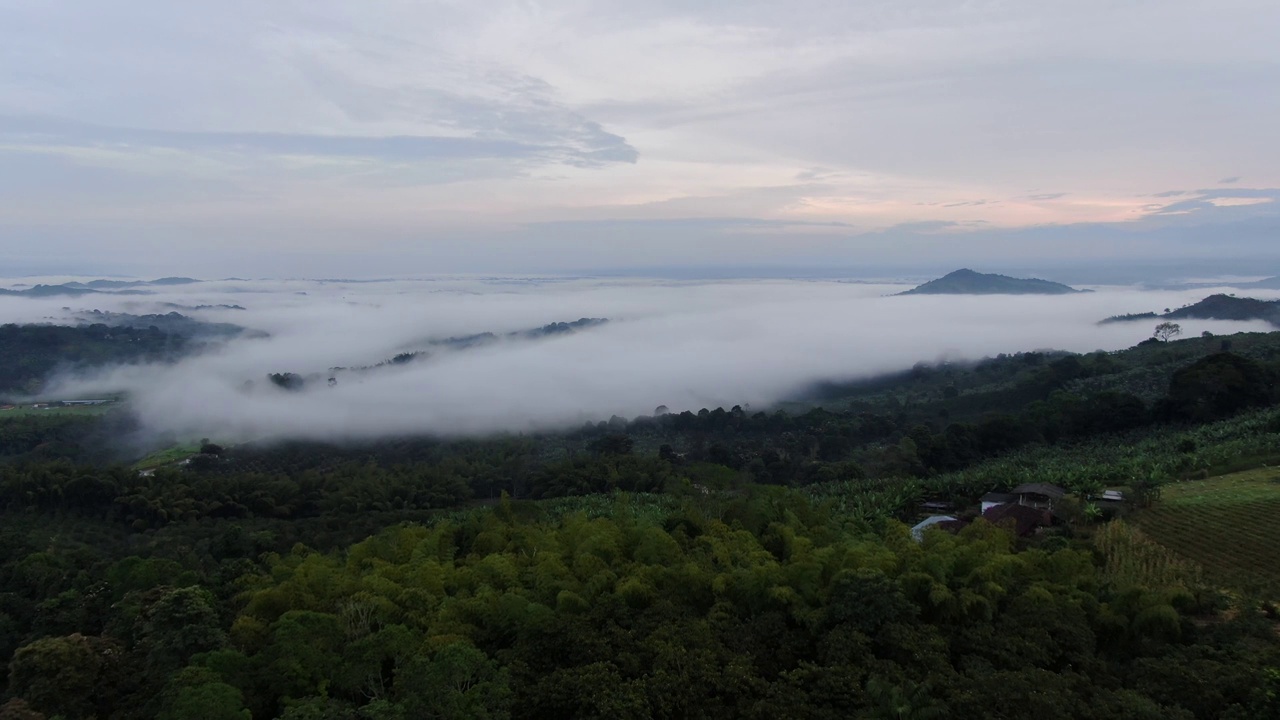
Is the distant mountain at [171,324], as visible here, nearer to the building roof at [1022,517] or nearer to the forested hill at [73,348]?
the forested hill at [73,348]

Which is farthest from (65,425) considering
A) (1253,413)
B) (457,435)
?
(1253,413)

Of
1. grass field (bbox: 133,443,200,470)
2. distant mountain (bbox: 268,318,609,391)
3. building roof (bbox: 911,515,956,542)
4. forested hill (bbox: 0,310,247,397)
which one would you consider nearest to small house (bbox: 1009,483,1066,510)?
building roof (bbox: 911,515,956,542)

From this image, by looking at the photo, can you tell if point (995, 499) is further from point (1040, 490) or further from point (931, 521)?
point (931, 521)

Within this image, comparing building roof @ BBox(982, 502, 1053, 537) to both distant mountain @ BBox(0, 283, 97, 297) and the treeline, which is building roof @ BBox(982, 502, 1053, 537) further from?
distant mountain @ BBox(0, 283, 97, 297)

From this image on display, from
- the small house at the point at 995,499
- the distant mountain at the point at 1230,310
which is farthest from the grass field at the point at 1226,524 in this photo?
the distant mountain at the point at 1230,310

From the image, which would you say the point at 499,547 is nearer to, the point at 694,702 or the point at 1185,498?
the point at 694,702

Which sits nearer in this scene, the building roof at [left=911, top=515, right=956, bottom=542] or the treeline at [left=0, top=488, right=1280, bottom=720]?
the treeline at [left=0, top=488, right=1280, bottom=720]

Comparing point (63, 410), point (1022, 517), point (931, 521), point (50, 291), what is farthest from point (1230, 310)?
point (50, 291)
